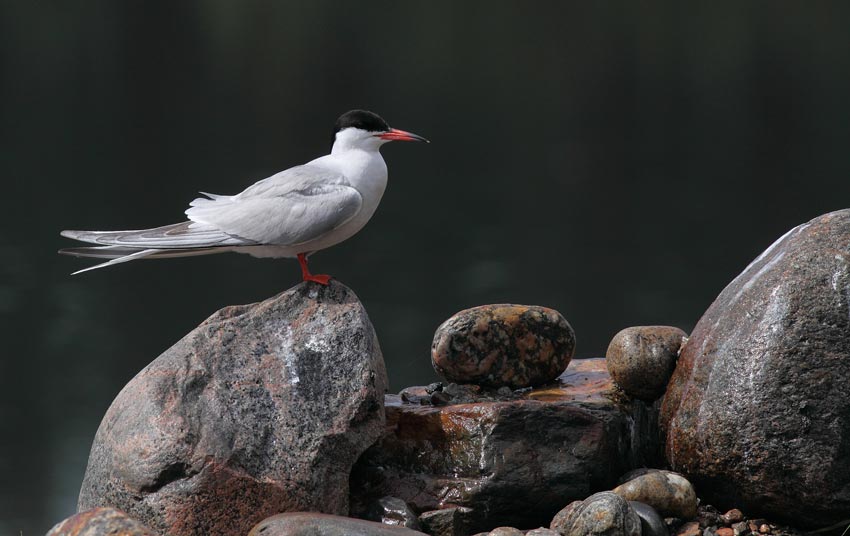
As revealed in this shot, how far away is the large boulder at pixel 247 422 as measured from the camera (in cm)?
644

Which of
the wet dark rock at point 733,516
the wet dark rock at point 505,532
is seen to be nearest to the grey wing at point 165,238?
the wet dark rock at point 505,532

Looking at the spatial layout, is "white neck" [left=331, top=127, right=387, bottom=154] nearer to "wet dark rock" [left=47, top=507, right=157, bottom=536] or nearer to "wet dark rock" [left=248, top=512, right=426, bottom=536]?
"wet dark rock" [left=248, top=512, right=426, bottom=536]

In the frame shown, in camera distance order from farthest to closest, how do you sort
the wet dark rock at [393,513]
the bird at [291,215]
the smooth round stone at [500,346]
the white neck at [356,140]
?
the smooth round stone at [500,346]
the white neck at [356,140]
the bird at [291,215]
the wet dark rock at [393,513]

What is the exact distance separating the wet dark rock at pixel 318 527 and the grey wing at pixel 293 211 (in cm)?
170

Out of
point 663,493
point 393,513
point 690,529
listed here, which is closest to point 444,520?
point 393,513

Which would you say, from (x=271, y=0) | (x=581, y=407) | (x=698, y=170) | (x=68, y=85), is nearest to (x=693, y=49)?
(x=698, y=170)

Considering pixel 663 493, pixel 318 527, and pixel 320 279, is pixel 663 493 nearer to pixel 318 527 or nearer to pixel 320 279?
pixel 318 527

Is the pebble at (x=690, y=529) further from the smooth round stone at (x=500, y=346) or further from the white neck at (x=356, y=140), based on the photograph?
the white neck at (x=356, y=140)

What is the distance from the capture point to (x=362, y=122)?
7090 mm

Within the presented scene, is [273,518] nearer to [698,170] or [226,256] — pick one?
[226,256]

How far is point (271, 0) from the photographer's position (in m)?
34.8

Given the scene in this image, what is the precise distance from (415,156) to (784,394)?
743 inches

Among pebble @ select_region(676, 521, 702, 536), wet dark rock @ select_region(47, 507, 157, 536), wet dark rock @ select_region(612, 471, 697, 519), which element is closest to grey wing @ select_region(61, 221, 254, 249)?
wet dark rock @ select_region(47, 507, 157, 536)

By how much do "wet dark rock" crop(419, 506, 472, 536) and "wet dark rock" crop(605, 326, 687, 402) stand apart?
1.45 meters
